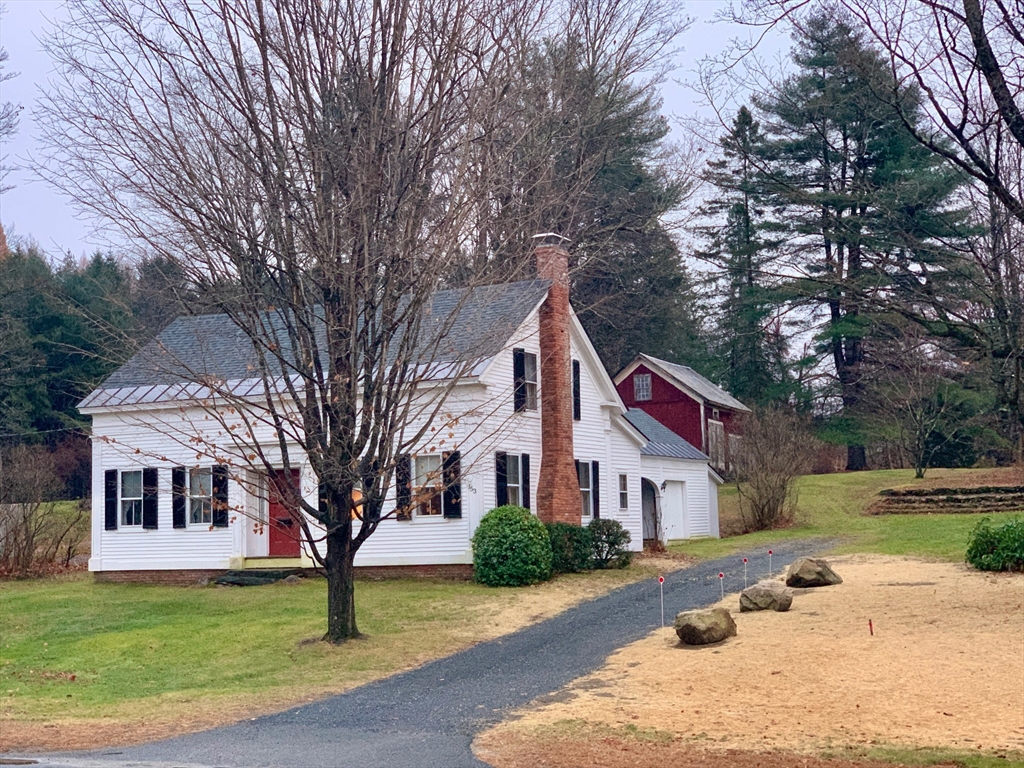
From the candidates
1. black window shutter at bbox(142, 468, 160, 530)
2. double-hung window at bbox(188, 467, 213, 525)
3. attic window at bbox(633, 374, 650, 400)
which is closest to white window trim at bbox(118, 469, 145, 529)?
black window shutter at bbox(142, 468, 160, 530)

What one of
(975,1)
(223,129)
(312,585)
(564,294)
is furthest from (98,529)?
(975,1)

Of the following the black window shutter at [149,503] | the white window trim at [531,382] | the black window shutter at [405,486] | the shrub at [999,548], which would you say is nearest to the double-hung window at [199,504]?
the black window shutter at [149,503]

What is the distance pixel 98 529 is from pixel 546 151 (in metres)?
14.4

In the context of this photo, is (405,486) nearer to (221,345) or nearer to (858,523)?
(221,345)

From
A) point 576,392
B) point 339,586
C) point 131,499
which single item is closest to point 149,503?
point 131,499

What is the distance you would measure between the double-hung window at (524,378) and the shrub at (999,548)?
9022mm

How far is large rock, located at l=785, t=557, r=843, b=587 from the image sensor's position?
1795 centimetres

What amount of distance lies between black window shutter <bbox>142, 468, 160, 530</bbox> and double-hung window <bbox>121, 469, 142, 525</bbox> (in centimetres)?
24

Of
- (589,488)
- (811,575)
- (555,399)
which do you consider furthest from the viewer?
(589,488)

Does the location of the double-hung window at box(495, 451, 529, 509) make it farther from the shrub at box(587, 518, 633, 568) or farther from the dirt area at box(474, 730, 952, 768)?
the dirt area at box(474, 730, 952, 768)

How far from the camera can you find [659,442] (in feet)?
105

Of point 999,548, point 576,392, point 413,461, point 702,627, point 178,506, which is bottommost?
point 702,627

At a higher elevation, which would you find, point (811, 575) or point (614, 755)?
point (811, 575)

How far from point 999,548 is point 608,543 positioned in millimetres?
7662
